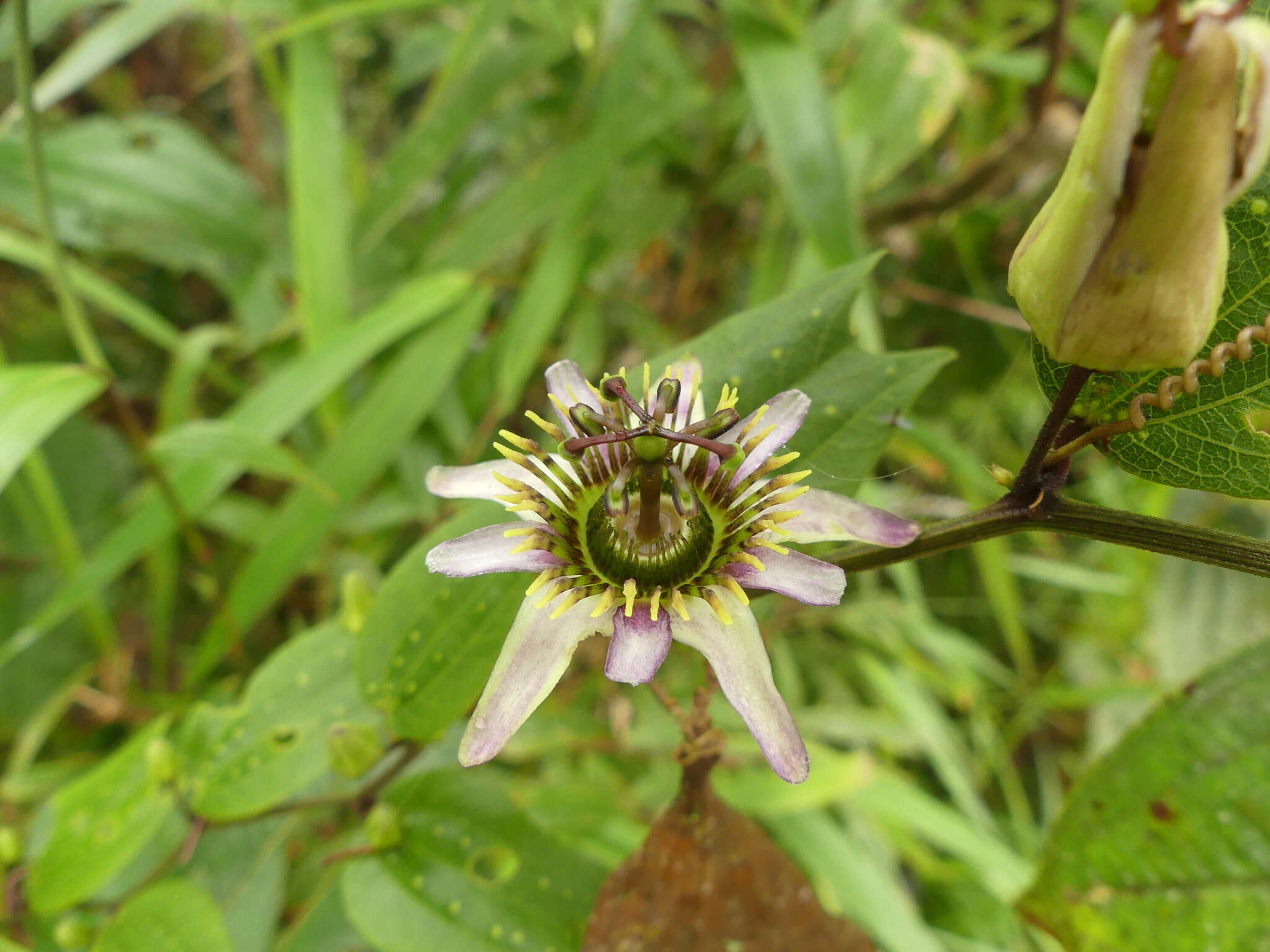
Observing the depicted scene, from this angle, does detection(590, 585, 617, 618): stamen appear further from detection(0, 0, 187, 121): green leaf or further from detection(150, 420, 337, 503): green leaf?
detection(0, 0, 187, 121): green leaf

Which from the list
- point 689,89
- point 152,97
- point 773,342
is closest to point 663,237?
point 689,89

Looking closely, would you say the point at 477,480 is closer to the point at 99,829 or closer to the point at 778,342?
the point at 778,342

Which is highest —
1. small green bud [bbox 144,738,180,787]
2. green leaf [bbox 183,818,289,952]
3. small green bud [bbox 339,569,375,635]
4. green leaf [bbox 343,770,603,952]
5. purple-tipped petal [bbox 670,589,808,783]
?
purple-tipped petal [bbox 670,589,808,783]

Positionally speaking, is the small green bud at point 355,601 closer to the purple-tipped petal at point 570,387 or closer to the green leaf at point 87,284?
the purple-tipped petal at point 570,387

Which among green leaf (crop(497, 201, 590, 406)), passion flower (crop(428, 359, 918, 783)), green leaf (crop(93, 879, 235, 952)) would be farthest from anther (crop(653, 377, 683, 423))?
green leaf (crop(497, 201, 590, 406))

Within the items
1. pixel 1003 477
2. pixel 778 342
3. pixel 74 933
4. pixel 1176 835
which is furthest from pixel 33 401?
pixel 1176 835
